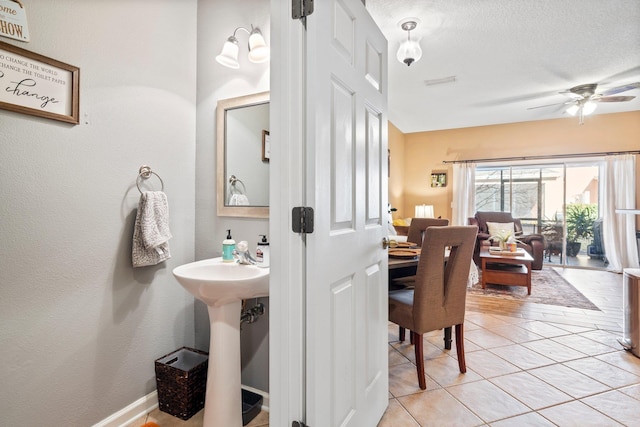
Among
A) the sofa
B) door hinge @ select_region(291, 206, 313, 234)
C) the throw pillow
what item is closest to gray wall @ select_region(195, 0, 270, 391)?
door hinge @ select_region(291, 206, 313, 234)

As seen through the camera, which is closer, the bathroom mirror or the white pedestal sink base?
the white pedestal sink base

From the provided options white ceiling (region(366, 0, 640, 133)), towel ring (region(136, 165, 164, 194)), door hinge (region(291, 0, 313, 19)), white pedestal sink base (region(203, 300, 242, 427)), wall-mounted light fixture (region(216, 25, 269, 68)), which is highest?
white ceiling (region(366, 0, 640, 133))

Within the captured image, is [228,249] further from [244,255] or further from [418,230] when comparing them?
[418,230]

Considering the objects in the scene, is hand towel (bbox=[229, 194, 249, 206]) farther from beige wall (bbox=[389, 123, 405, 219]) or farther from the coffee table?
beige wall (bbox=[389, 123, 405, 219])

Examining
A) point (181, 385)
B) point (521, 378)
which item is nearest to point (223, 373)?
point (181, 385)

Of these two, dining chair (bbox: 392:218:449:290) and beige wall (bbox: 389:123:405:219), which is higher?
beige wall (bbox: 389:123:405:219)

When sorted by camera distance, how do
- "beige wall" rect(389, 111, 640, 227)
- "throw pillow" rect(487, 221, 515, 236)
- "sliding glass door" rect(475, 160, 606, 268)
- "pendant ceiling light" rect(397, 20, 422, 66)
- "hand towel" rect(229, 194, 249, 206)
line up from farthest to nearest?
"sliding glass door" rect(475, 160, 606, 268) → "throw pillow" rect(487, 221, 515, 236) → "beige wall" rect(389, 111, 640, 227) → "pendant ceiling light" rect(397, 20, 422, 66) → "hand towel" rect(229, 194, 249, 206)

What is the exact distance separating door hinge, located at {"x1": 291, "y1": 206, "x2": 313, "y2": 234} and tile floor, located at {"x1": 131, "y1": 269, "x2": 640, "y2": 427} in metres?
1.24

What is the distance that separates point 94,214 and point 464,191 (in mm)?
6371

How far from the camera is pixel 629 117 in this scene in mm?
5250

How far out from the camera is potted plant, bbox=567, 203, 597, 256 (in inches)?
225

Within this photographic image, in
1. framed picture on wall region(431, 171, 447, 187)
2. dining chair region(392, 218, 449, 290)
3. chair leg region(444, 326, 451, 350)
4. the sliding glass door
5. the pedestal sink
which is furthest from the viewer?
framed picture on wall region(431, 171, 447, 187)

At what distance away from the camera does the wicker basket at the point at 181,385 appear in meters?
1.64

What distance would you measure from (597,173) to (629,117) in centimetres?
101
